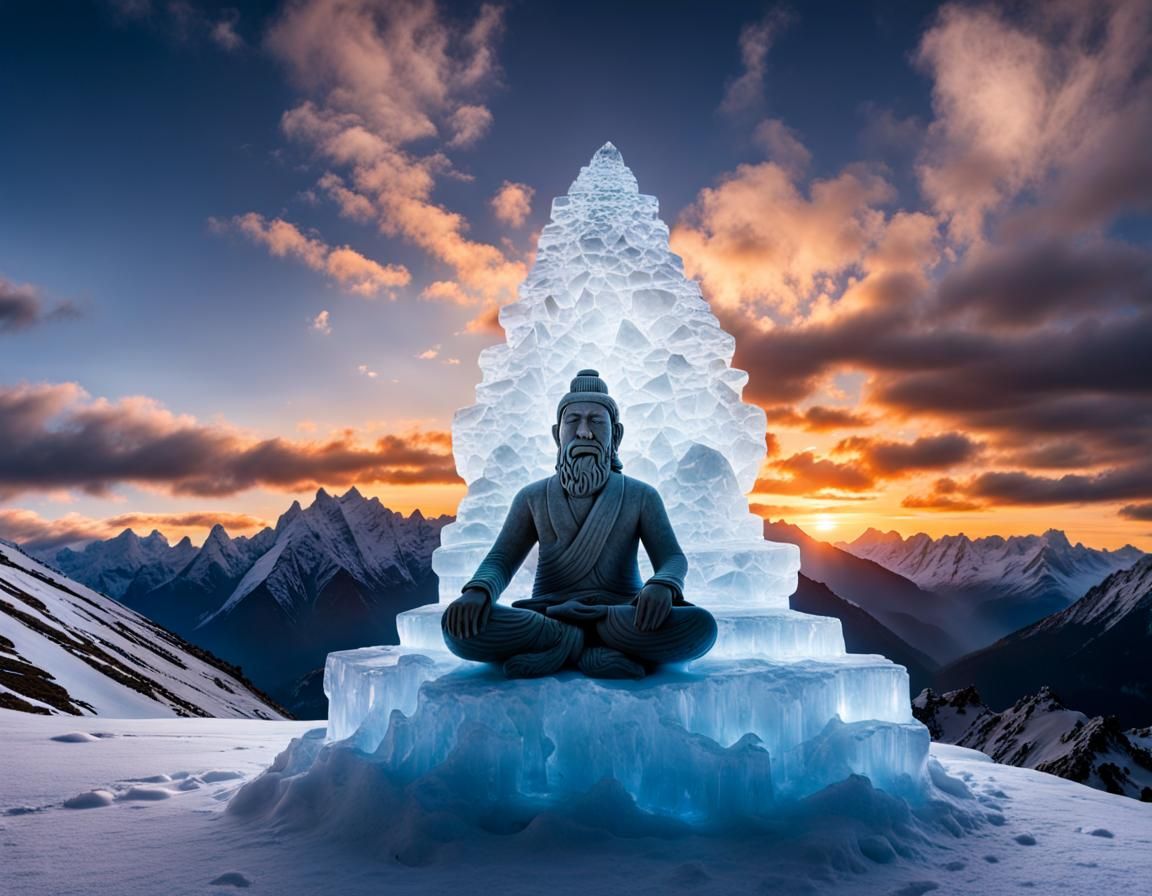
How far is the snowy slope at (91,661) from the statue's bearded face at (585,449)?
45.7ft

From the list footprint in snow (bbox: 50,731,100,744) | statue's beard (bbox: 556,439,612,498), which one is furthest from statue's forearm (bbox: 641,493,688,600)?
footprint in snow (bbox: 50,731,100,744)

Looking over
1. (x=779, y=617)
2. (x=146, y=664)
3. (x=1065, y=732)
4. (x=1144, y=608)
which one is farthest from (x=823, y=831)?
(x=1144, y=608)

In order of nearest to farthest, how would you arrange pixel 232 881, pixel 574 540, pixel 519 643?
pixel 232 881
pixel 519 643
pixel 574 540

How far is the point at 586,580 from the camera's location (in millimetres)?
6578

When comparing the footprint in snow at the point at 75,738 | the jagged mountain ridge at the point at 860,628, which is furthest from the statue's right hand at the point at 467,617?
the jagged mountain ridge at the point at 860,628

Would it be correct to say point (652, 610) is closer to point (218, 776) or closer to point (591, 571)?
point (591, 571)

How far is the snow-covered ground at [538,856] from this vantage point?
409 cm

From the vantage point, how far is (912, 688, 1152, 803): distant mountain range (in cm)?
3156

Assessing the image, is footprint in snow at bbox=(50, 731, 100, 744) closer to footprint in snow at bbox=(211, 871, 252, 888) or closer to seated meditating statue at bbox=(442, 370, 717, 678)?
seated meditating statue at bbox=(442, 370, 717, 678)

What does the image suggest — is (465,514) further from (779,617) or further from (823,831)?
(823,831)

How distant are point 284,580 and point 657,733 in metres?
145

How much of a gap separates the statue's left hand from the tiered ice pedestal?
0.40 m

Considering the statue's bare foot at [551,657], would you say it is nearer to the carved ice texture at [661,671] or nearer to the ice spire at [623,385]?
the carved ice texture at [661,671]


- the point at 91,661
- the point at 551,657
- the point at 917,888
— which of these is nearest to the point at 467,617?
the point at 551,657
